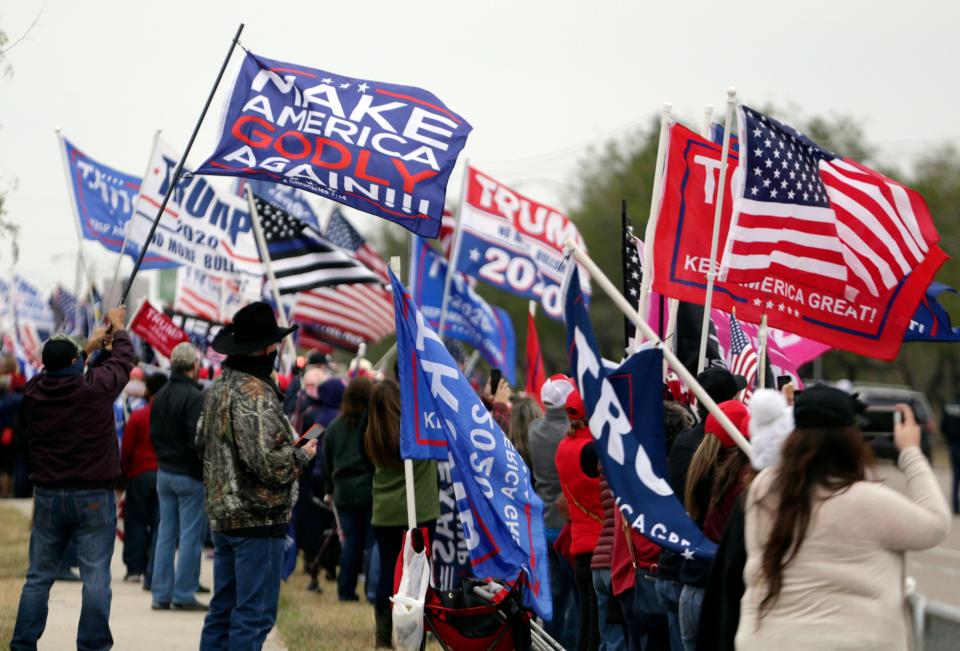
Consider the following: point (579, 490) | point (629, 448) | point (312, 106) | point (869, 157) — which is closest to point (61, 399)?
point (312, 106)

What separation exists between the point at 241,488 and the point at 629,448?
261 cm

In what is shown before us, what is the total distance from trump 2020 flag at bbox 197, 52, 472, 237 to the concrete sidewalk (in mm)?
3550

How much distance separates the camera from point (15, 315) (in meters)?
27.3

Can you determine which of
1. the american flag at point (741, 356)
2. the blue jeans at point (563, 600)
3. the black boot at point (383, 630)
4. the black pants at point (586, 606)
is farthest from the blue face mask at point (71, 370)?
the american flag at point (741, 356)

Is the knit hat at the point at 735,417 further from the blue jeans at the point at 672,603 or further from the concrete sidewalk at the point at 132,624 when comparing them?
the concrete sidewalk at the point at 132,624

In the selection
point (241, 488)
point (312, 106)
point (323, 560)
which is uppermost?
point (312, 106)

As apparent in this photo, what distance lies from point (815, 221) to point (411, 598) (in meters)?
3.13

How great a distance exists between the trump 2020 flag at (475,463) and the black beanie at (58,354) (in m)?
1.97

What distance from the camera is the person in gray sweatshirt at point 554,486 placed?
376 inches

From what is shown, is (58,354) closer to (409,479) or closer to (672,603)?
(409,479)

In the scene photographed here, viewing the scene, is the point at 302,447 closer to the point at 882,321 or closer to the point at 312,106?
the point at 312,106

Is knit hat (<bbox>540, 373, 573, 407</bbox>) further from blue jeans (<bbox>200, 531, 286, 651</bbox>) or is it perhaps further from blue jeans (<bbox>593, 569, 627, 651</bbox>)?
blue jeans (<bbox>200, 531, 286, 651</bbox>)

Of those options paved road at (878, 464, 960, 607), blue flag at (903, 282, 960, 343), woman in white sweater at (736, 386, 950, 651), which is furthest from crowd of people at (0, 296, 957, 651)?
paved road at (878, 464, 960, 607)

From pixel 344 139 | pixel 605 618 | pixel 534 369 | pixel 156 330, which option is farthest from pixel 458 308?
pixel 605 618
